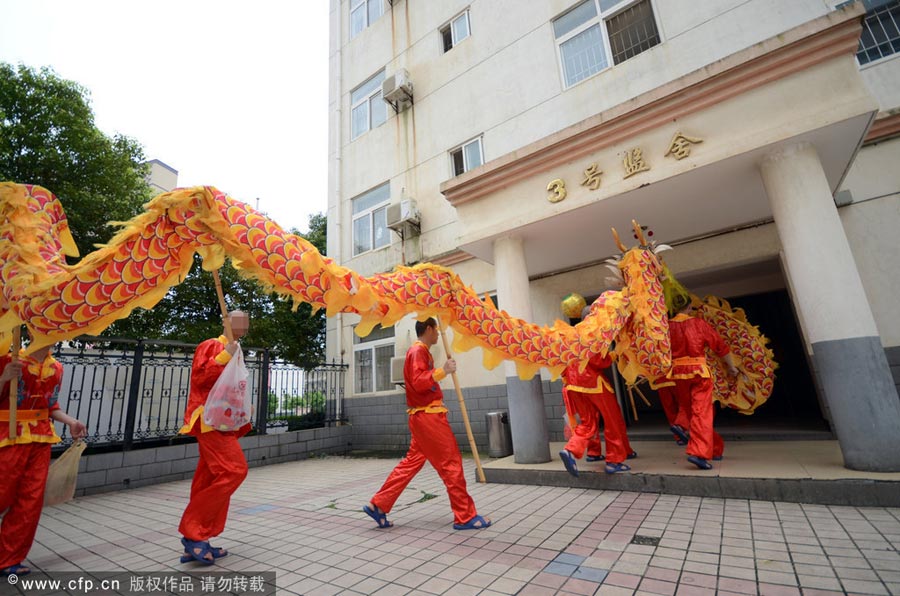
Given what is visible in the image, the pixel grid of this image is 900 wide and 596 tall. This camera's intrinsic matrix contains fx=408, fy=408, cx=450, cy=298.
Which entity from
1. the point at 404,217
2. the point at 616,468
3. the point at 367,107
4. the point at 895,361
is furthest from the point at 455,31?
the point at 895,361

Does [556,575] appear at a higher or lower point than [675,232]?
lower

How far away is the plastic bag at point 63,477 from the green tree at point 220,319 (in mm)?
5956

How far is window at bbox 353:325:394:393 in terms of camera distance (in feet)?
34.4

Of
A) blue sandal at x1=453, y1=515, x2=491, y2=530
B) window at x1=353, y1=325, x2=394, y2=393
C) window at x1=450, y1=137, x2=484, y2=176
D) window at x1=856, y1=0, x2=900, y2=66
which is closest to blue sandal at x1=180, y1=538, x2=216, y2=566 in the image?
blue sandal at x1=453, y1=515, x2=491, y2=530

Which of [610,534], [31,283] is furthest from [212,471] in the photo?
[610,534]

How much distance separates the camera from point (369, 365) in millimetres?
10820

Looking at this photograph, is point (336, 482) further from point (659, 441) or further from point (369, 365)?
point (659, 441)

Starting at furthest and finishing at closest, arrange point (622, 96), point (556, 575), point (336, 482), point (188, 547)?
point (622, 96), point (336, 482), point (188, 547), point (556, 575)

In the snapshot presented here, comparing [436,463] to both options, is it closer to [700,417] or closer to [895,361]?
[700,417]

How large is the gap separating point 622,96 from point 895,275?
4829mm

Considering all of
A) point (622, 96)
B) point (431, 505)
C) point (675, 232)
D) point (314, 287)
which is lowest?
point (431, 505)

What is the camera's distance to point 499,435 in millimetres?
7398

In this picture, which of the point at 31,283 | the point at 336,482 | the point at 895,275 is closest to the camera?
the point at 31,283

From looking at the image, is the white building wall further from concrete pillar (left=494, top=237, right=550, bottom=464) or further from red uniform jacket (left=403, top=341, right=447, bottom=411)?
red uniform jacket (left=403, top=341, right=447, bottom=411)
